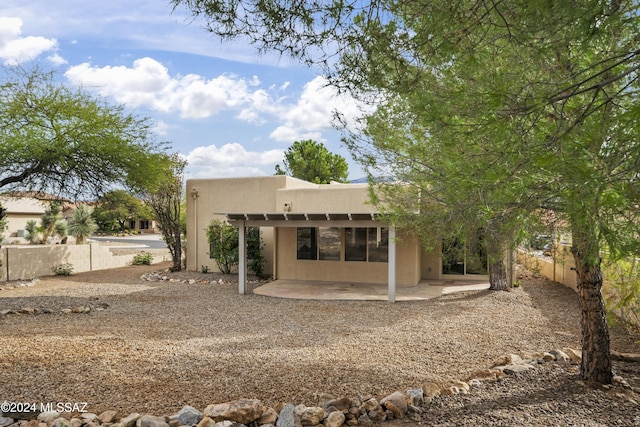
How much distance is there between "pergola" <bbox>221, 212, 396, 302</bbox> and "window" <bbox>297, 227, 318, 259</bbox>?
253cm

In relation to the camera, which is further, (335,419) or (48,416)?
(48,416)

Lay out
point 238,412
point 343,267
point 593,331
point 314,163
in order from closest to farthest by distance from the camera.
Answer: point 238,412
point 593,331
point 343,267
point 314,163

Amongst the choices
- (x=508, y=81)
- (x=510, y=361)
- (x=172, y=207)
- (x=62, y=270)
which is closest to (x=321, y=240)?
(x=172, y=207)

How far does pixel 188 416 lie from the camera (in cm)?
455

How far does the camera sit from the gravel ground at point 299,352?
514cm

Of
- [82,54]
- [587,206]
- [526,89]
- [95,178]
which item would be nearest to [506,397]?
[587,206]

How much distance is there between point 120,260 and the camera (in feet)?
74.2

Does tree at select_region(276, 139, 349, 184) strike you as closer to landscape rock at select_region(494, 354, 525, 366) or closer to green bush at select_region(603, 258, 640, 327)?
green bush at select_region(603, 258, 640, 327)

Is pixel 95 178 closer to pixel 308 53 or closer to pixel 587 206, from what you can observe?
pixel 308 53

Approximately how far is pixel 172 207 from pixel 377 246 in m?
10.0

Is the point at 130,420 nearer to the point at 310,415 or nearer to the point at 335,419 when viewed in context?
the point at 310,415

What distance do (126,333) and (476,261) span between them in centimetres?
667

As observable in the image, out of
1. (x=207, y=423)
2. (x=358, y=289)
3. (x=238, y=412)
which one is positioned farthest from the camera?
(x=358, y=289)

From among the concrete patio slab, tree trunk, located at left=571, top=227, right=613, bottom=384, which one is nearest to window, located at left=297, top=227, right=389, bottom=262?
the concrete patio slab
